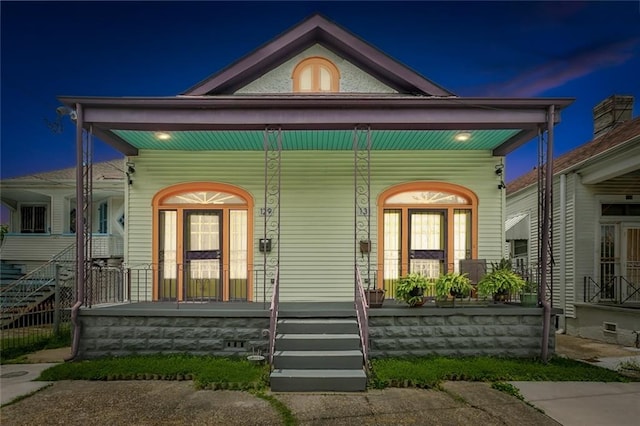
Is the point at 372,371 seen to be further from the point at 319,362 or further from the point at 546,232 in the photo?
the point at 546,232

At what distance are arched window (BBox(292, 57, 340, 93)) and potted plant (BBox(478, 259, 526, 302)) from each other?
16.9 feet

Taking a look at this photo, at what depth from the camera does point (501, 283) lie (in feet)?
24.4

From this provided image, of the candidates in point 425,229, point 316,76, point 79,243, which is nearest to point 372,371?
point 425,229

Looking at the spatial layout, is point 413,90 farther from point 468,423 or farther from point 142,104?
point 468,423

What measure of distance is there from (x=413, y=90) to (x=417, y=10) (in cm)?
729

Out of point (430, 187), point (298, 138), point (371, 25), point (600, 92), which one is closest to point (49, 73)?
point (371, 25)

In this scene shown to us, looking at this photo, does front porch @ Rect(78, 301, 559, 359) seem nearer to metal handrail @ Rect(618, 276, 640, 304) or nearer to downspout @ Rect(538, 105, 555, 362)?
downspout @ Rect(538, 105, 555, 362)

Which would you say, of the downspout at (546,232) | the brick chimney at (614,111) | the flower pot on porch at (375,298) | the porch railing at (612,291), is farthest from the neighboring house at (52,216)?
the brick chimney at (614,111)

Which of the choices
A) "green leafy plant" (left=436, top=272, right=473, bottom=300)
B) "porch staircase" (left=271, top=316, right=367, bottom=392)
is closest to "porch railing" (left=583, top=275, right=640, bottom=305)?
"green leafy plant" (left=436, top=272, right=473, bottom=300)

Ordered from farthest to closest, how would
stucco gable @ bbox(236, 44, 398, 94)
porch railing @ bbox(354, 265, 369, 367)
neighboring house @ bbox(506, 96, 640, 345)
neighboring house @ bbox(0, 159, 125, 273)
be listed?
neighboring house @ bbox(0, 159, 125, 273) < neighboring house @ bbox(506, 96, 640, 345) < stucco gable @ bbox(236, 44, 398, 94) < porch railing @ bbox(354, 265, 369, 367)

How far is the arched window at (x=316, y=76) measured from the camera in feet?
31.3

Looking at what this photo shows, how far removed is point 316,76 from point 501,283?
5.86 metres

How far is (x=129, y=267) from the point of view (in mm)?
9289

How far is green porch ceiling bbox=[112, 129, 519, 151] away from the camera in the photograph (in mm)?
8133
